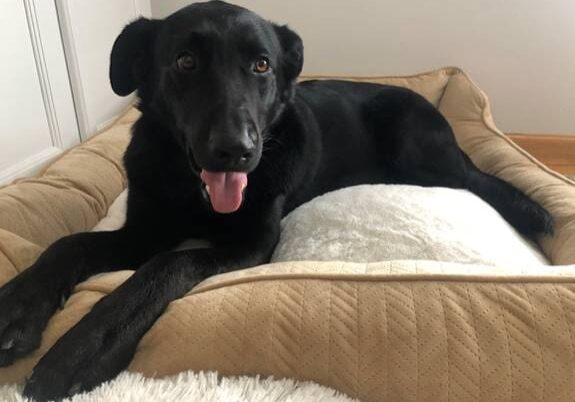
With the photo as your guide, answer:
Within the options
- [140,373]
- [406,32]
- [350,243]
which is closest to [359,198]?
[350,243]

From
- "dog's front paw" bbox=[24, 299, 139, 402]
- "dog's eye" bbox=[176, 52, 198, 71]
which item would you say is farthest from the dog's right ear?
"dog's front paw" bbox=[24, 299, 139, 402]

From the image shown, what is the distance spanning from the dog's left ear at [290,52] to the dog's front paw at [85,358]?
0.72m

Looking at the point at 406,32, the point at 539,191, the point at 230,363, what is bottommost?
the point at 539,191

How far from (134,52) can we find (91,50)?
0.90 meters

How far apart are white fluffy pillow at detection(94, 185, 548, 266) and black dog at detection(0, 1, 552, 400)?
75mm

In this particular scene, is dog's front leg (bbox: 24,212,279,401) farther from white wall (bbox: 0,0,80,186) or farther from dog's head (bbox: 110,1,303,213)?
white wall (bbox: 0,0,80,186)

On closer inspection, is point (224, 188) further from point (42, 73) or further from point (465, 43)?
point (465, 43)

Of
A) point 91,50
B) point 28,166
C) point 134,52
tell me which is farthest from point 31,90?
point 134,52

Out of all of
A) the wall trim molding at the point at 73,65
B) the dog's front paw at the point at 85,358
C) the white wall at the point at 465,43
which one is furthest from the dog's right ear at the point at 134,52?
the white wall at the point at 465,43

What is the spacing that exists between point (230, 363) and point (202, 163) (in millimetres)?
349

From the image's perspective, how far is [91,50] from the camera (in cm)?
197

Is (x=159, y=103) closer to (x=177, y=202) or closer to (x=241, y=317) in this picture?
(x=177, y=202)

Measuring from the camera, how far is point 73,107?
Result: 1.90 metres

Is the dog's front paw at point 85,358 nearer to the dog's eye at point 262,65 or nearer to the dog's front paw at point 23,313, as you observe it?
the dog's front paw at point 23,313
